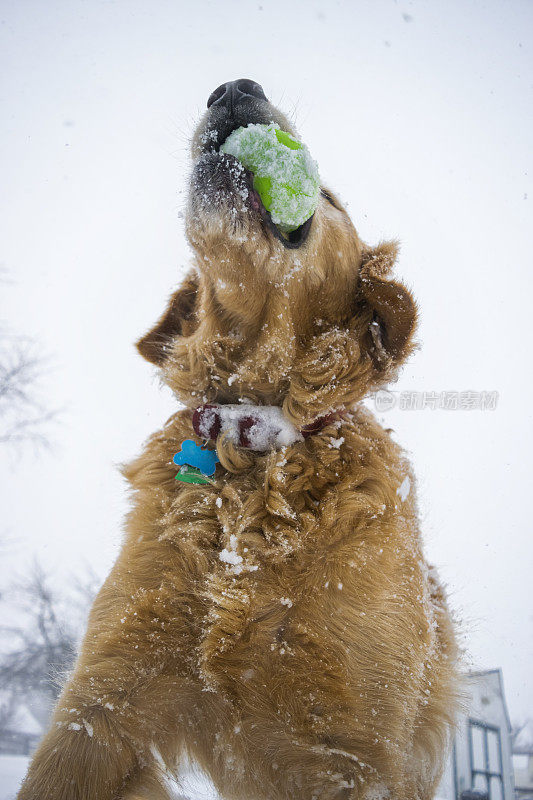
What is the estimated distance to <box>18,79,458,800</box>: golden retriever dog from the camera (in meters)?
1.78

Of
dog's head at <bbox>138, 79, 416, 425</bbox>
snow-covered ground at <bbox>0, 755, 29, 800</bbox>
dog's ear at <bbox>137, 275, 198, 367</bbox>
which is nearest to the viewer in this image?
snow-covered ground at <bbox>0, 755, 29, 800</bbox>

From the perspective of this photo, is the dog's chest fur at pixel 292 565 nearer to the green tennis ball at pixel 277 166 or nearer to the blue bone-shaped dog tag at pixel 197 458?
the blue bone-shaped dog tag at pixel 197 458

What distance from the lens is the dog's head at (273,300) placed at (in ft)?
7.13

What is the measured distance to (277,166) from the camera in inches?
80.3

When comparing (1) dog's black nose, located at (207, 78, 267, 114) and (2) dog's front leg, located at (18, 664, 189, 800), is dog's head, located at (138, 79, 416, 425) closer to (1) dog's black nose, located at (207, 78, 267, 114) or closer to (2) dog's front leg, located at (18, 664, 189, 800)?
(1) dog's black nose, located at (207, 78, 267, 114)

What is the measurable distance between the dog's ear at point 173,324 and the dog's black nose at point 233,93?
1.00 metres

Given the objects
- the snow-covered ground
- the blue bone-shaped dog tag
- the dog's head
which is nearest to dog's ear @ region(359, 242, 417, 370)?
the dog's head

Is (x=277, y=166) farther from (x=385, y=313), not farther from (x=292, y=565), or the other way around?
(x=292, y=565)

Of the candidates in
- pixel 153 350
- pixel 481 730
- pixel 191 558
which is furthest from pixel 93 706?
pixel 481 730

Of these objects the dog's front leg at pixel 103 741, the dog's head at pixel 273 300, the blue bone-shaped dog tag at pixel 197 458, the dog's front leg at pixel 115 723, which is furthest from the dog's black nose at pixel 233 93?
the dog's front leg at pixel 103 741

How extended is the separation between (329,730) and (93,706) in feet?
2.85

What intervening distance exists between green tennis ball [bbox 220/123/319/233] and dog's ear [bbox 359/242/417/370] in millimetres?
548

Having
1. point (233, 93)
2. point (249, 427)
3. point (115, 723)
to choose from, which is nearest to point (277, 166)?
point (233, 93)

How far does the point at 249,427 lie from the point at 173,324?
0.98 m
